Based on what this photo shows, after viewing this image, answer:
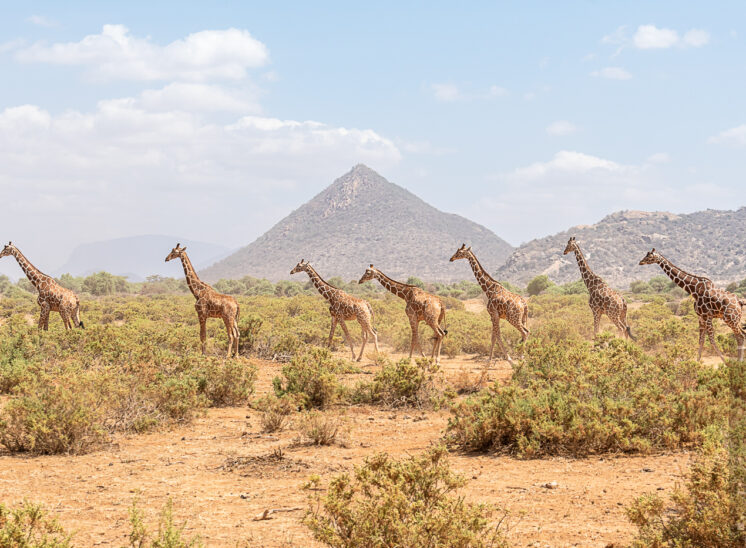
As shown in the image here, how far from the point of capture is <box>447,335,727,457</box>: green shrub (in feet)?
26.3

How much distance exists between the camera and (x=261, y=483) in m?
7.32

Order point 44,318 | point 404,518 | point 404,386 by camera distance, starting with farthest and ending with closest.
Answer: point 44,318 → point 404,386 → point 404,518

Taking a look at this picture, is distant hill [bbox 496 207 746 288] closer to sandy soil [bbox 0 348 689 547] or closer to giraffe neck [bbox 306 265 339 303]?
giraffe neck [bbox 306 265 339 303]

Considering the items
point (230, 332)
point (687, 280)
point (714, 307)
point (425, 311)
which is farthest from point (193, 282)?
point (714, 307)

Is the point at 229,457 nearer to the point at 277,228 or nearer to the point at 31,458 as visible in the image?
the point at 31,458

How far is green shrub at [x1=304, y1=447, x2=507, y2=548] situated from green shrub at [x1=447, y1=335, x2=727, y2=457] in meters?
3.29

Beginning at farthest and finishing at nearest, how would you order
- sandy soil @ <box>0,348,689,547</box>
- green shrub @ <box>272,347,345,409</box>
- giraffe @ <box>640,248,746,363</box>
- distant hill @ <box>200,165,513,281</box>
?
1. distant hill @ <box>200,165,513,281</box>
2. giraffe @ <box>640,248,746,363</box>
3. green shrub @ <box>272,347,345,409</box>
4. sandy soil @ <box>0,348,689,547</box>

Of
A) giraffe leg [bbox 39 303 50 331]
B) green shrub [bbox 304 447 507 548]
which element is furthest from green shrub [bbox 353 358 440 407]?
giraffe leg [bbox 39 303 50 331]

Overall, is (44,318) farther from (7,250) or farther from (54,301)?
(7,250)

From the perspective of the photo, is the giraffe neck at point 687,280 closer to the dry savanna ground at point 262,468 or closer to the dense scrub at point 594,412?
the dry savanna ground at point 262,468

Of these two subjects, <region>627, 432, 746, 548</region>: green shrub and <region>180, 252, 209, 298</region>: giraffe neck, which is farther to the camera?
<region>180, 252, 209, 298</region>: giraffe neck

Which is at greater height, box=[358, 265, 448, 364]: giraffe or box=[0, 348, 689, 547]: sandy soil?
box=[358, 265, 448, 364]: giraffe

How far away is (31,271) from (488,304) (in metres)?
13.1

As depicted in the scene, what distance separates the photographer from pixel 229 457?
8.32 m
